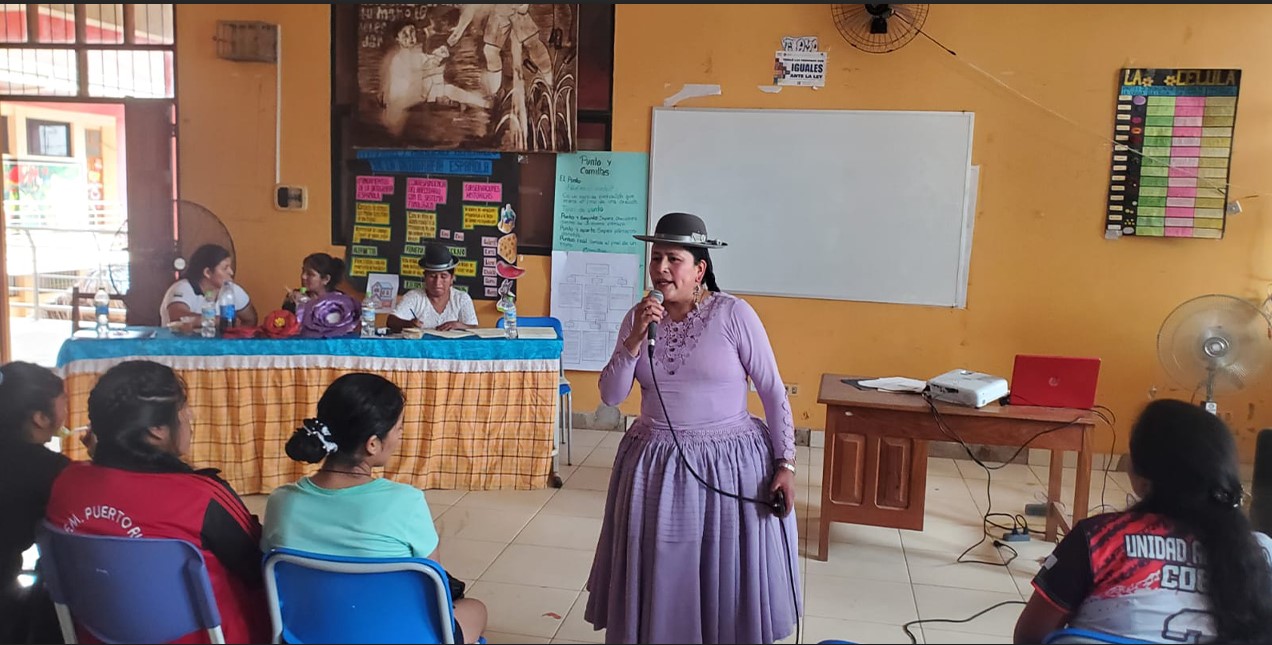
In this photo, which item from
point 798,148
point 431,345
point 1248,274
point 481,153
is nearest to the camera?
point 431,345

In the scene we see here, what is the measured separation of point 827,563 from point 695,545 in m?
1.41

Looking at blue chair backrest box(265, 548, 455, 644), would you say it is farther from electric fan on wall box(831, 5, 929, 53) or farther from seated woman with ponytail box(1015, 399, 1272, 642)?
electric fan on wall box(831, 5, 929, 53)

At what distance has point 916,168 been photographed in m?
4.71

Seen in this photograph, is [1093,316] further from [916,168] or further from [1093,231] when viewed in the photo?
[916,168]

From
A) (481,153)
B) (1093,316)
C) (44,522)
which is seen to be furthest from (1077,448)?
(481,153)

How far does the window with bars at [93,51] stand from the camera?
5.34m

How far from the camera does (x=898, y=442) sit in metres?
3.36

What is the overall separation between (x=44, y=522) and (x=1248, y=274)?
5241mm

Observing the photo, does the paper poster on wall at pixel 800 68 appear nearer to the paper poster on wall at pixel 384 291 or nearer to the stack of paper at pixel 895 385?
the stack of paper at pixel 895 385

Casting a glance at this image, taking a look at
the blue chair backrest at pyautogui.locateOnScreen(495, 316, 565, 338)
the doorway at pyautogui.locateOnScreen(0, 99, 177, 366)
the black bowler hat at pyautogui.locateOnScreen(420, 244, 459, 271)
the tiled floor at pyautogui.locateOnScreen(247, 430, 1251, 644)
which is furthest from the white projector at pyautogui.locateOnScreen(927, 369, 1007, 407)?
the doorway at pyautogui.locateOnScreen(0, 99, 177, 366)

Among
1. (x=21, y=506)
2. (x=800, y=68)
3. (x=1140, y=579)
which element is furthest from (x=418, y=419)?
(x=1140, y=579)

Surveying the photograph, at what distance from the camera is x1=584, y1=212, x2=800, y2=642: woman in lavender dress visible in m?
2.14

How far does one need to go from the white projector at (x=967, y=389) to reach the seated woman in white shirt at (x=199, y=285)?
134 inches

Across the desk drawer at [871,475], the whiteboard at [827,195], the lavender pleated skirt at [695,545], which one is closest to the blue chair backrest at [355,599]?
the lavender pleated skirt at [695,545]
